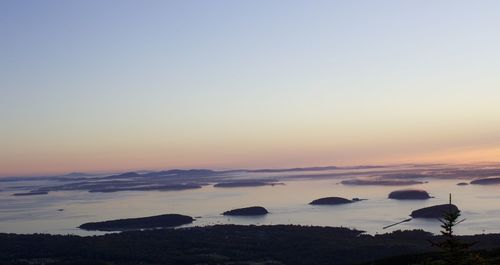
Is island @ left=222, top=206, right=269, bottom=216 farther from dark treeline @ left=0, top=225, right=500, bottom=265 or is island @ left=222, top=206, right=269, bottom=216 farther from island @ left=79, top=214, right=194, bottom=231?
dark treeline @ left=0, top=225, right=500, bottom=265

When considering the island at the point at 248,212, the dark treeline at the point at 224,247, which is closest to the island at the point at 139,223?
the island at the point at 248,212

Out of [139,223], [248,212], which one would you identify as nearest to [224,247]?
[139,223]

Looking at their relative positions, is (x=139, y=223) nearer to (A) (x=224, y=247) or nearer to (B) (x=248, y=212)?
(B) (x=248, y=212)

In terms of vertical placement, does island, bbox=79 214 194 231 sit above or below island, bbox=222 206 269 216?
below

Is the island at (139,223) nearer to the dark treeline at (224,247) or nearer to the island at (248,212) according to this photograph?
the island at (248,212)

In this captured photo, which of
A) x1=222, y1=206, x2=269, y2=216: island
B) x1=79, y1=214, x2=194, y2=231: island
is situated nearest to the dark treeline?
x1=79, y1=214, x2=194, y2=231: island

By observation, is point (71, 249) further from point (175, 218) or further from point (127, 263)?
point (175, 218)

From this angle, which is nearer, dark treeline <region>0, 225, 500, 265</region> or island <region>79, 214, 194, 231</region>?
dark treeline <region>0, 225, 500, 265</region>

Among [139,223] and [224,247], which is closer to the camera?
[224,247]
